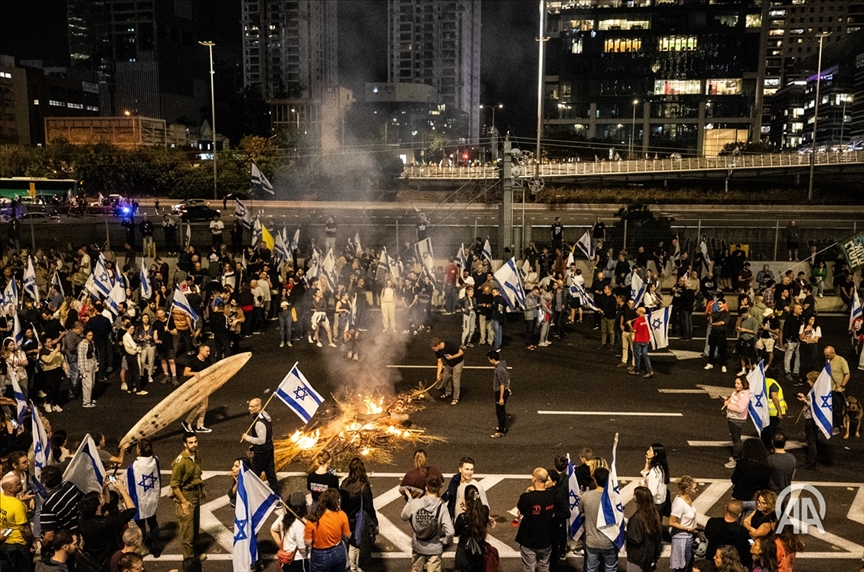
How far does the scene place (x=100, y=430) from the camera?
12.6 metres

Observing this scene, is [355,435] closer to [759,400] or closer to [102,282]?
[759,400]

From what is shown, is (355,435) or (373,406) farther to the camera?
(373,406)

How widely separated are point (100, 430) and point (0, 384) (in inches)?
69.5

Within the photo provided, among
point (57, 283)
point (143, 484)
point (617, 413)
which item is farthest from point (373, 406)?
point (57, 283)

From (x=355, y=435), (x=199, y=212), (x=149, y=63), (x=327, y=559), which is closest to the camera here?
(x=327, y=559)

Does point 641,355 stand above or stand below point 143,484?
below

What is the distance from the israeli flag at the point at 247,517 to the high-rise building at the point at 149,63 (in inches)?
6278

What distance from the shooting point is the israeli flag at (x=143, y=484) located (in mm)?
8234

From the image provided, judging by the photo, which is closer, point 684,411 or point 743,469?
point 743,469

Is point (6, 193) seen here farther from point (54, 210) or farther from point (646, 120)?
point (646, 120)

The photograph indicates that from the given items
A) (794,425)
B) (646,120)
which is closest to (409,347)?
(794,425)

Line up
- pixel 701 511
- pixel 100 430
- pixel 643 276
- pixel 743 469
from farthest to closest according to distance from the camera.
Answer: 1. pixel 643 276
2. pixel 100 430
3. pixel 701 511
4. pixel 743 469

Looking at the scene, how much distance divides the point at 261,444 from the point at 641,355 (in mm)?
9327

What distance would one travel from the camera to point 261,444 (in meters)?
9.45
